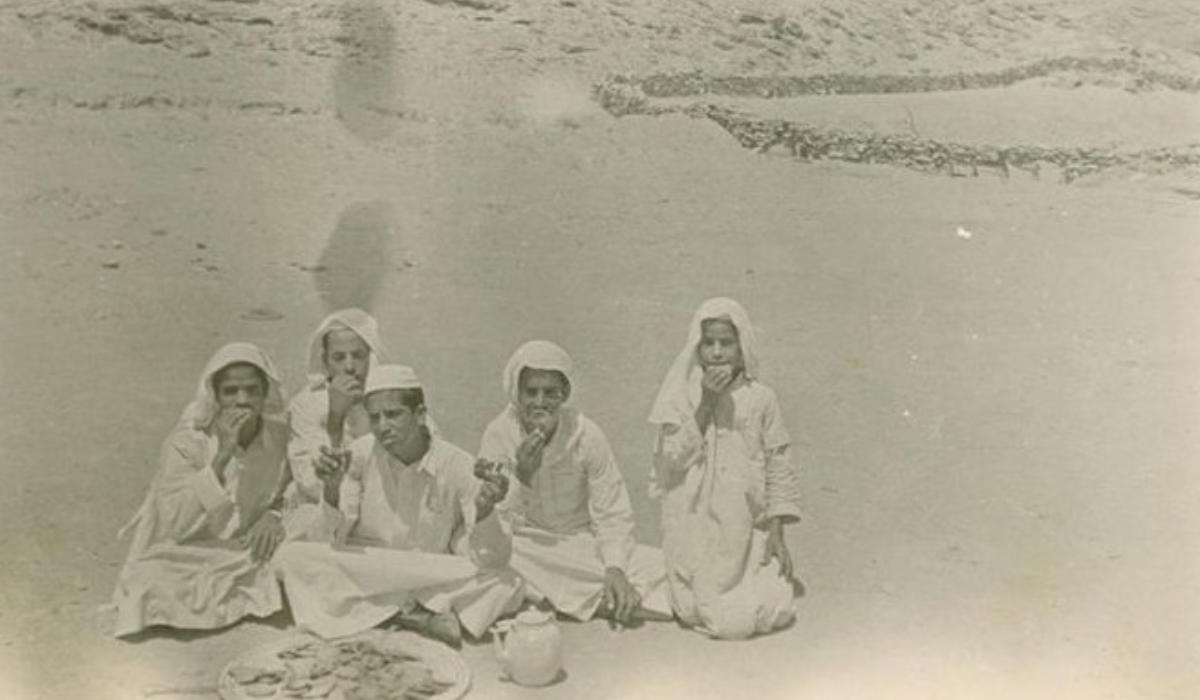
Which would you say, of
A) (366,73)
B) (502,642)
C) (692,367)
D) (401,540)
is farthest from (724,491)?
(366,73)

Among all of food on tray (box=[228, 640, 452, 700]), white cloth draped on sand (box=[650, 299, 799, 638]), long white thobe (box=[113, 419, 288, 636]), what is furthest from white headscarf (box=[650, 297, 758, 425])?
long white thobe (box=[113, 419, 288, 636])

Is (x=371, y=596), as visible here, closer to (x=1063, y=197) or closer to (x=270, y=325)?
(x=270, y=325)

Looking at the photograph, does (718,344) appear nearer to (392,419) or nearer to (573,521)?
(573,521)

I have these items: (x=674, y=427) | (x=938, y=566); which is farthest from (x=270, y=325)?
(x=938, y=566)

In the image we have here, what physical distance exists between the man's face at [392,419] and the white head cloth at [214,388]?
242 mm

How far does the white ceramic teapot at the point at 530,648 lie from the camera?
3717 mm

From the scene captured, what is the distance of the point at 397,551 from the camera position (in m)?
3.79

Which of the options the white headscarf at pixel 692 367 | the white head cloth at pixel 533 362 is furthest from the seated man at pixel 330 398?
the white headscarf at pixel 692 367

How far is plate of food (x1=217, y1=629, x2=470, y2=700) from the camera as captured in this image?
12.1 feet

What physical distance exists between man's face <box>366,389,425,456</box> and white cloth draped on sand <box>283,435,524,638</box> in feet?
0.12

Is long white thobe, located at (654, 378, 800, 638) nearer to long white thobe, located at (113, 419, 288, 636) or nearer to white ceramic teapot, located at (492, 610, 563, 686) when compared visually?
white ceramic teapot, located at (492, 610, 563, 686)

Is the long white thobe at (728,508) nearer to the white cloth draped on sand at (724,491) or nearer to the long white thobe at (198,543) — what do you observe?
the white cloth draped on sand at (724,491)

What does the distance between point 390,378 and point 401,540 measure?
0.43 m

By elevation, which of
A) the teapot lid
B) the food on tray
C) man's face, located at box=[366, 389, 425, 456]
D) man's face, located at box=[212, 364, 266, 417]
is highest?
man's face, located at box=[212, 364, 266, 417]
